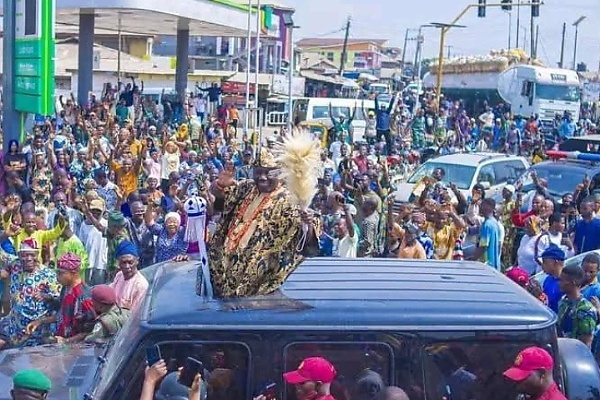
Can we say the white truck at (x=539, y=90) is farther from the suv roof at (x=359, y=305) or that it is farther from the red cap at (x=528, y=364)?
the red cap at (x=528, y=364)

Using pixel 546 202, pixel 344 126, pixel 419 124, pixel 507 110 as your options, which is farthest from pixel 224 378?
pixel 507 110

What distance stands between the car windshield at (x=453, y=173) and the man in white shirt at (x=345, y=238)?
7260 mm

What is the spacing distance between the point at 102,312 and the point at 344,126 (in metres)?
20.2

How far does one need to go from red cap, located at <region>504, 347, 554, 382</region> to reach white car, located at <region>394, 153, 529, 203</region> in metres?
12.8

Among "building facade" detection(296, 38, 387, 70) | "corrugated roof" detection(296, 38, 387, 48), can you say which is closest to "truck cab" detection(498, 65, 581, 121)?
"building facade" detection(296, 38, 387, 70)

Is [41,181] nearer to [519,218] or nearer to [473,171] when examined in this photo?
[519,218]

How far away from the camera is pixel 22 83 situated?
15461 mm

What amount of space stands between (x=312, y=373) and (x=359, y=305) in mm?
481

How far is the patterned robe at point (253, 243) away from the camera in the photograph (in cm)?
487

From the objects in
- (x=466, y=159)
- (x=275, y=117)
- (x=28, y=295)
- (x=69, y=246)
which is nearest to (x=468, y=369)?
(x=28, y=295)

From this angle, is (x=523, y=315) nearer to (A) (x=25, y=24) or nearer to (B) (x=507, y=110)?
(A) (x=25, y=24)

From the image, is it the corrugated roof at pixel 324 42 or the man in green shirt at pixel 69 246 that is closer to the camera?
the man in green shirt at pixel 69 246

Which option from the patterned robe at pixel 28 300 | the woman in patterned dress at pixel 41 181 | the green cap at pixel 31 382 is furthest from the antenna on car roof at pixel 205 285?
the woman in patterned dress at pixel 41 181

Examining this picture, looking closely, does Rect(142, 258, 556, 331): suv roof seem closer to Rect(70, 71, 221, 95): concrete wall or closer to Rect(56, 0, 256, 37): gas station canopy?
Rect(56, 0, 256, 37): gas station canopy
